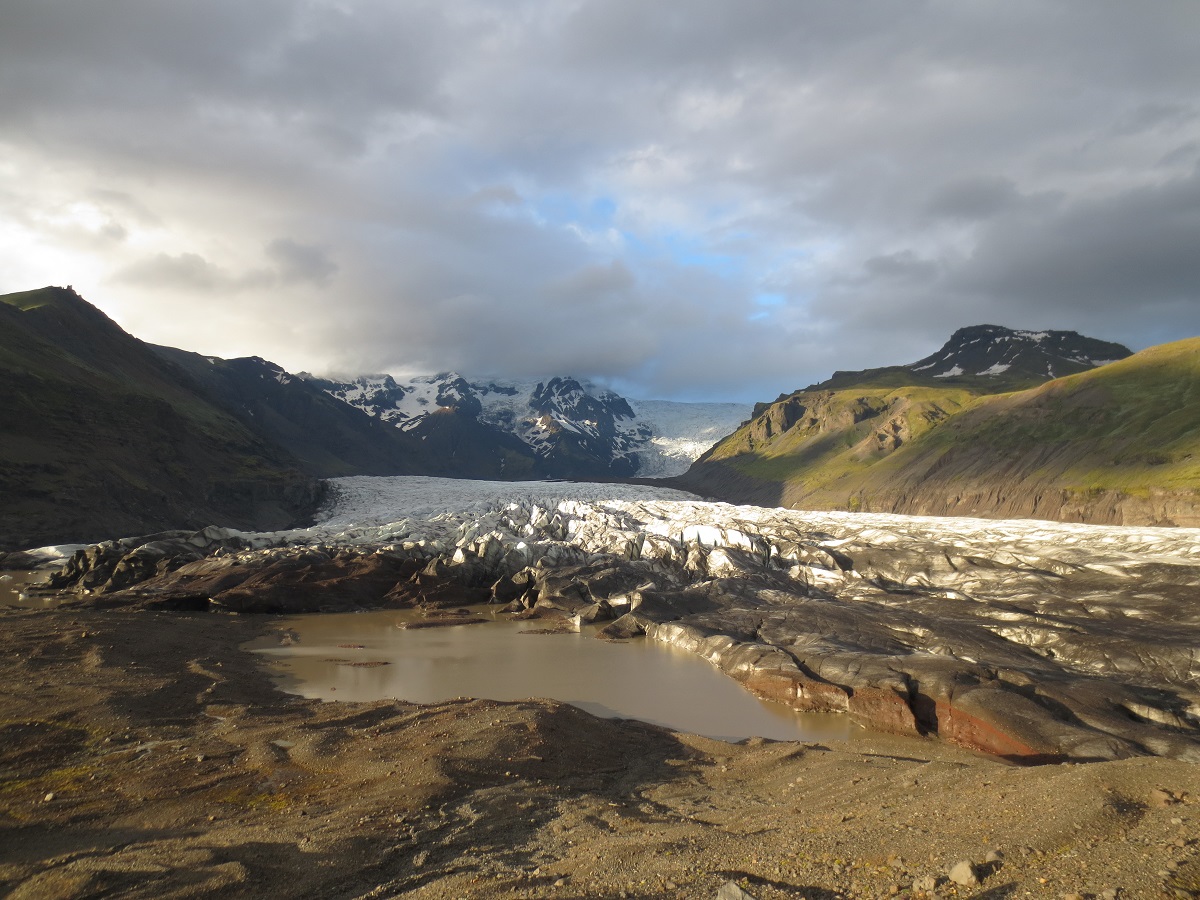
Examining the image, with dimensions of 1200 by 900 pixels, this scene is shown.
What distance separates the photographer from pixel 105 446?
5553 cm

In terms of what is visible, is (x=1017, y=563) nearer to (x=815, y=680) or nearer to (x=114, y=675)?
(x=815, y=680)

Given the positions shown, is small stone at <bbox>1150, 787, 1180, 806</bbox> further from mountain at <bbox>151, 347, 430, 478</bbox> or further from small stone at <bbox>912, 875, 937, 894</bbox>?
mountain at <bbox>151, 347, 430, 478</bbox>

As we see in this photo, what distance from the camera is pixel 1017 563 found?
1227 inches

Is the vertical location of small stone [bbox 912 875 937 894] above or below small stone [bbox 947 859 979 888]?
below

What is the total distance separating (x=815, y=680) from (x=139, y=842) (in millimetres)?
14756

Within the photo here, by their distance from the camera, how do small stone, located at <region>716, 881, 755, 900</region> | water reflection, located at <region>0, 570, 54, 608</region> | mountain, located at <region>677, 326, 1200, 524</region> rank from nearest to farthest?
small stone, located at <region>716, 881, 755, 900</region> < water reflection, located at <region>0, 570, 54, 608</region> < mountain, located at <region>677, 326, 1200, 524</region>

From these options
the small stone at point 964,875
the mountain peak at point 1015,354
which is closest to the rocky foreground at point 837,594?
the small stone at point 964,875

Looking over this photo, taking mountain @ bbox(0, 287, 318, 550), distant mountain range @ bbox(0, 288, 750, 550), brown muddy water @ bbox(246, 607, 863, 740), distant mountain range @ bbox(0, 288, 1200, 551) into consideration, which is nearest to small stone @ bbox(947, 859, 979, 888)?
brown muddy water @ bbox(246, 607, 863, 740)

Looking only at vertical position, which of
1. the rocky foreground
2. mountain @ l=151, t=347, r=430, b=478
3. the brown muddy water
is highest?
mountain @ l=151, t=347, r=430, b=478

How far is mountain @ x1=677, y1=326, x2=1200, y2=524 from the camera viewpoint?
204 feet

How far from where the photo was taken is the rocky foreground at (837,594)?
1562 cm

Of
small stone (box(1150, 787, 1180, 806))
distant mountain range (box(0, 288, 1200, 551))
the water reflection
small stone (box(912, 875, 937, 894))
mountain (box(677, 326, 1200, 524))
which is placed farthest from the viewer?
mountain (box(677, 326, 1200, 524))

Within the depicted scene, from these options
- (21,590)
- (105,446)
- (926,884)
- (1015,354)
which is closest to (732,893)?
(926,884)

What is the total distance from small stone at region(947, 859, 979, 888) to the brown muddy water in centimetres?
928
